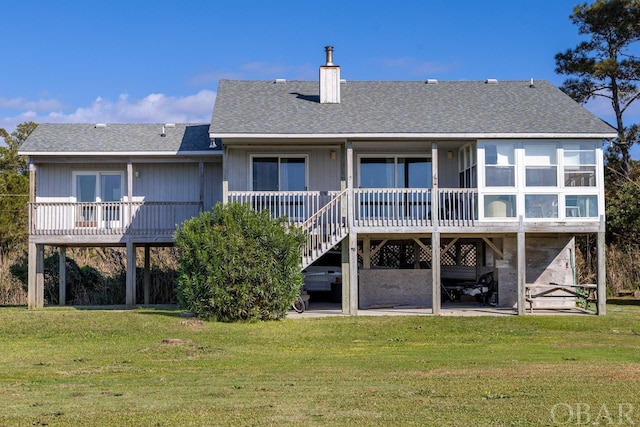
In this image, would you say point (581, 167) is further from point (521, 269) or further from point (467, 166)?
point (521, 269)

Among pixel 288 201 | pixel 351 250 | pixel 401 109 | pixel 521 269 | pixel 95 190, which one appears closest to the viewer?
pixel 351 250

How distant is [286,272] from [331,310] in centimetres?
355

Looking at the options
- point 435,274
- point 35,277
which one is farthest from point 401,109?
point 35,277

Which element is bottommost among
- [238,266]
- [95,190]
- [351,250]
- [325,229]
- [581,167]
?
[238,266]

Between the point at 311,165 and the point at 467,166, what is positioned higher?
the point at 311,165

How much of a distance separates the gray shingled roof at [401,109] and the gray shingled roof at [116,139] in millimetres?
1544

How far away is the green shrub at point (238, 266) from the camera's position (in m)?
20.2

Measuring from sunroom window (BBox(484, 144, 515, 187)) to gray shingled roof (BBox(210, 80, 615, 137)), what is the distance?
472 millimetres

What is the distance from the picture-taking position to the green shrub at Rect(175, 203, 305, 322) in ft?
66.2

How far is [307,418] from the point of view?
9.39m

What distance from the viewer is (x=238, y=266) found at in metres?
20.2

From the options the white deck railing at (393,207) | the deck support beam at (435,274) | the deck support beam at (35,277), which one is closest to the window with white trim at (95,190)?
the deck support beam at (35,277)

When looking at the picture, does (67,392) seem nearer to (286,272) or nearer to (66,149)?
(286,272)

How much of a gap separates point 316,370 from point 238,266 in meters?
6.97
